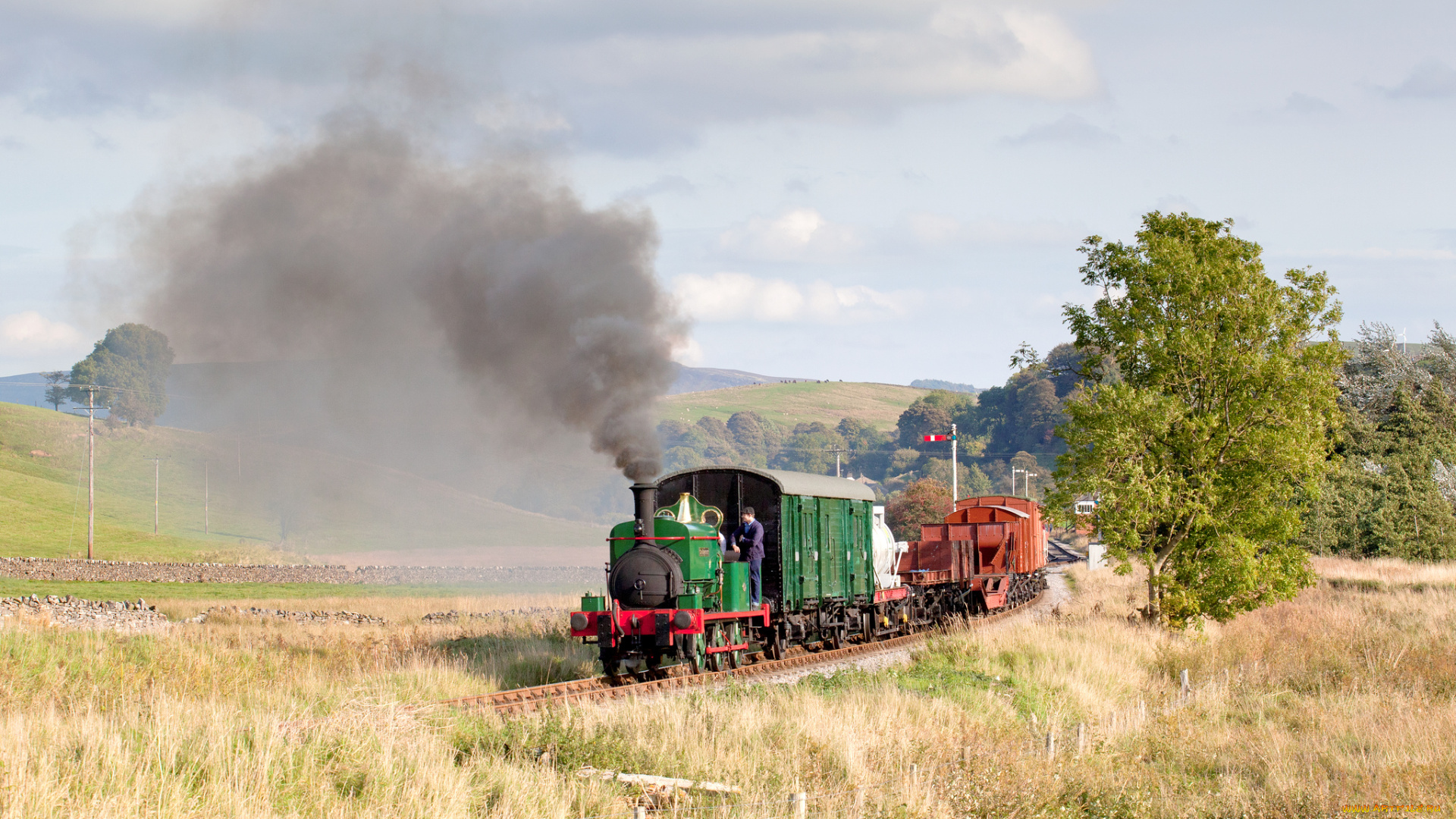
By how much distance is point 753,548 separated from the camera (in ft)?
59.3

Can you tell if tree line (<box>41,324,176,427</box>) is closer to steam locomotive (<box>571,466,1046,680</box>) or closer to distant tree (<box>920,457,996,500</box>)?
distant tree (<box>920,457,996,500</box>)

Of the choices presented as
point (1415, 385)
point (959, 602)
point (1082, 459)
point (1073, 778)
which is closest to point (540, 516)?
point (1415, 385)

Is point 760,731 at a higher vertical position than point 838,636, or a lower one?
higher

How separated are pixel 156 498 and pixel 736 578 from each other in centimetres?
6895

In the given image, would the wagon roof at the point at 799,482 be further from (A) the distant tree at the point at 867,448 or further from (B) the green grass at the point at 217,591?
(A) the distant tree at the point at 867,448

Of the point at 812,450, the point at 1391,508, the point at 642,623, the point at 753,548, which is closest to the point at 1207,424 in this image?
the point at 753,548

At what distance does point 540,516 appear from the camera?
12038 centimetres

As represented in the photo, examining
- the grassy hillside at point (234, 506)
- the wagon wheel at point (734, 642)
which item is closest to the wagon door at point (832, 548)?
the wagon wheel at point (734, 642)

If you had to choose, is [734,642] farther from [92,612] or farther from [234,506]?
[234,506]

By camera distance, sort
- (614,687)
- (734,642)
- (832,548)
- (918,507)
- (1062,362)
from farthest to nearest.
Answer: (1062,362)
(918,507)
(832,548)
(734,642)
(614,687)

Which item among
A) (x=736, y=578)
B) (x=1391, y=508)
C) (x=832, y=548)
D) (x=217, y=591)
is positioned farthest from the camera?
(x=217, y=591)

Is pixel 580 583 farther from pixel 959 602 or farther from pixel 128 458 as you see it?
pixel 128 458

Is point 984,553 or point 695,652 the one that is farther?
point 984,553

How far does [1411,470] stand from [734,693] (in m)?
45.1
